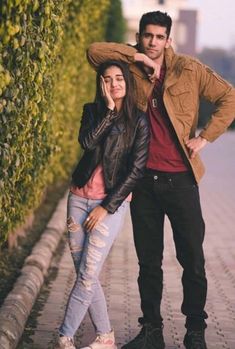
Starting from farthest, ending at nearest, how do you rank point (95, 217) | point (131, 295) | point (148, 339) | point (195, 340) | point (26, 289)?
point (131, 295)
point (26, 289)
point (148, 339)
point (195, 340)
point (95, 217)

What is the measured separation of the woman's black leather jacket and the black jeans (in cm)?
32

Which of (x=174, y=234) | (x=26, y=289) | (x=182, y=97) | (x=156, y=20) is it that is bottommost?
(x=26, y=289)

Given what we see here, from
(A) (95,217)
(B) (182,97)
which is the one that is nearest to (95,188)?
(A) (95,217)

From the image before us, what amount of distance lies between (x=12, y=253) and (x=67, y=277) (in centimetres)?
Result: 106

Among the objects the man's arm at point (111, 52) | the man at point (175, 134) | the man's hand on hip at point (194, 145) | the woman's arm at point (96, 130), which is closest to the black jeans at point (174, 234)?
the man at point (175, 134)

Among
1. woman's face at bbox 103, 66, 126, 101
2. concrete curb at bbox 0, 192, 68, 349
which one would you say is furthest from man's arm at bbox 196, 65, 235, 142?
concrete curb at bbox 0, 192, 68, 349

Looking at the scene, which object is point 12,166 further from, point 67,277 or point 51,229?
point 51,229

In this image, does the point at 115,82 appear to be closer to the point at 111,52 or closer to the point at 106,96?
the point at 106,96

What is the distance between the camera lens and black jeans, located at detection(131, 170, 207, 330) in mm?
6398

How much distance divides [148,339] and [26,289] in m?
1.60

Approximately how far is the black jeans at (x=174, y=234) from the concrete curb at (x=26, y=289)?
0.85 metres

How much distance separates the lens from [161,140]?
6.35m

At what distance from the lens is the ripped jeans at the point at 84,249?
19.7 feet

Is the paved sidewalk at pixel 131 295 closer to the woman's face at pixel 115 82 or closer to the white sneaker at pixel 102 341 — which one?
the white sneaker at pixel 102 341
